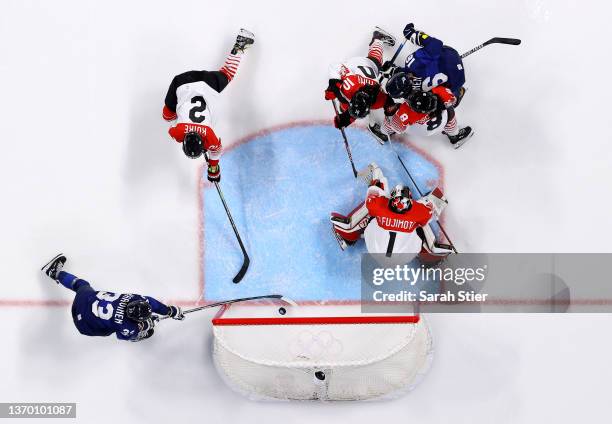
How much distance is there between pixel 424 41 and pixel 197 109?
171 cm

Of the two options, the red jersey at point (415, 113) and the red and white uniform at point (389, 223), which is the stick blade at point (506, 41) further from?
the red and white uniform at point (389, 223)

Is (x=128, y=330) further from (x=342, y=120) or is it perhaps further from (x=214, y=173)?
(x=342, y=120)

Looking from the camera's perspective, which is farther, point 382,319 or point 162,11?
point 162,11

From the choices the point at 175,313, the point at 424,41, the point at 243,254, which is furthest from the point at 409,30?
the point at 175,313

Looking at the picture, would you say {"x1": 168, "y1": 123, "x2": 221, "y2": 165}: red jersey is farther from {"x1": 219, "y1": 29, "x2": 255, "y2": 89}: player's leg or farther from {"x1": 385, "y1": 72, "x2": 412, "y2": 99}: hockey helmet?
{"x1": 385, "y1": 72, "x2": 412, "y2": 99}: hockey helmet

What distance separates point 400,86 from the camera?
4.57m

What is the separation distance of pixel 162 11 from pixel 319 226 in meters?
→ 2.20

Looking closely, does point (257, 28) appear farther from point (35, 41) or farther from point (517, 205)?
point (517, 205)

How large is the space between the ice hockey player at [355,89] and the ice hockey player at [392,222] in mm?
550

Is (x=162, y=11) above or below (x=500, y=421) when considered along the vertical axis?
above

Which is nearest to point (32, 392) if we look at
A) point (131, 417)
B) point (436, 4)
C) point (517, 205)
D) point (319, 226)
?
point (131, 417)

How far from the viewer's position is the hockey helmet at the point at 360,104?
4.59 meters

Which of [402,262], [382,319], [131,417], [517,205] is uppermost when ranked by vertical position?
[517,205]

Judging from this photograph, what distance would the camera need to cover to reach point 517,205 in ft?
18.0
